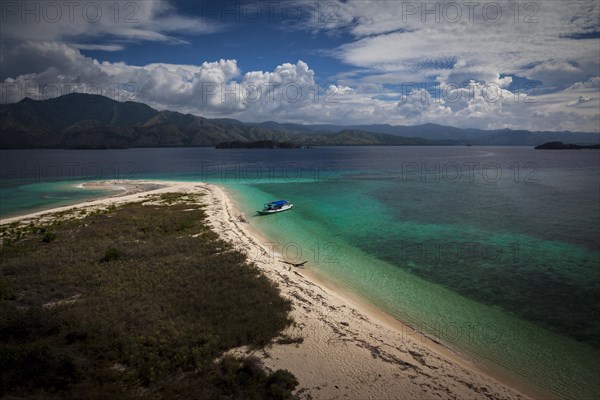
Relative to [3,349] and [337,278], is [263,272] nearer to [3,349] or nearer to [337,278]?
[337,278]

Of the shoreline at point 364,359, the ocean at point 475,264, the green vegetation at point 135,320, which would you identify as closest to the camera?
the green vegetation at point 135,320

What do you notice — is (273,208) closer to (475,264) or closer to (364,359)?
(475,264)

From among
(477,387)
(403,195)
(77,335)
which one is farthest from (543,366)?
(403,195)

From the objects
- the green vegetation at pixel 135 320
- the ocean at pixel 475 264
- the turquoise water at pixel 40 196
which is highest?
the turquoise water at pixel 40 196

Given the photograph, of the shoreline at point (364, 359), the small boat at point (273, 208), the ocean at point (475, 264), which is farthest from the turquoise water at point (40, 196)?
the shoreline at point (364, 359)

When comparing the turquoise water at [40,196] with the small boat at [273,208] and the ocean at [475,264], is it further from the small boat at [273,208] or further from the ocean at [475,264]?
the small boat at [273,208]

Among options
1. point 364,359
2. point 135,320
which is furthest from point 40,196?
point 364,359

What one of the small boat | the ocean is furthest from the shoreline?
the small boat
